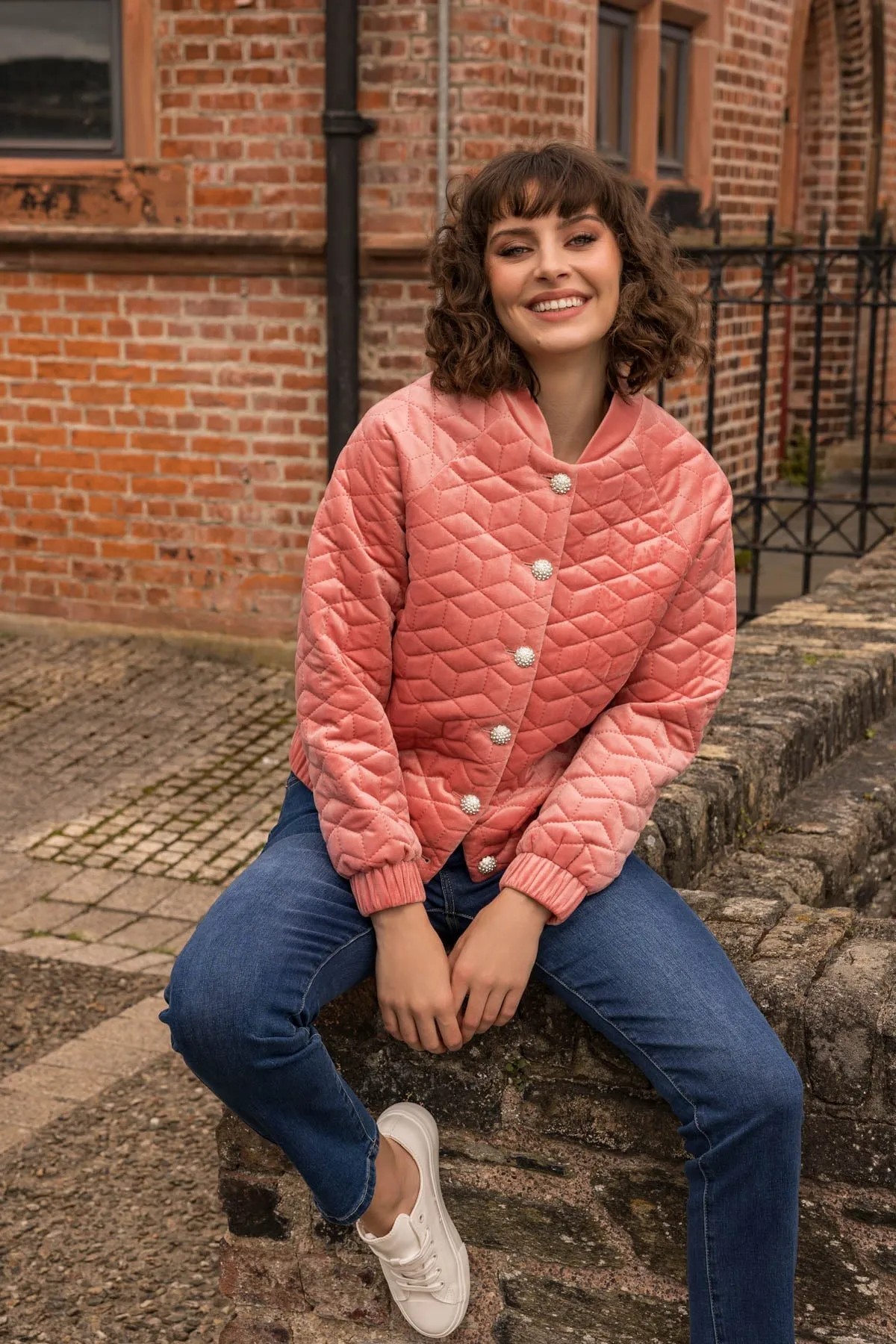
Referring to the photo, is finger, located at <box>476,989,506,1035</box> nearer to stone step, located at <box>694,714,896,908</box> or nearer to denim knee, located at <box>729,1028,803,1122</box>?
denim knee, located at <box>729,1028,803,1122</box>

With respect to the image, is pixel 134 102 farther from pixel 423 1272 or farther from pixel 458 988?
pixel 423 1272

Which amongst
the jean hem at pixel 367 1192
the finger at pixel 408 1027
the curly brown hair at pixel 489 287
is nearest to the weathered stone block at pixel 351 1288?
the jean hem at pixel 367 1192

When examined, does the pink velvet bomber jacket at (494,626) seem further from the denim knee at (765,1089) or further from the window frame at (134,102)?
the window frame at (134,102)

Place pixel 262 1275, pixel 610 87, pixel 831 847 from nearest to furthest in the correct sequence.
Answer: pixel 262 1275
pixel 831 847
pixel 610 87

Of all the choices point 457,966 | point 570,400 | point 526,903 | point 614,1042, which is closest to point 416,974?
point 457,966

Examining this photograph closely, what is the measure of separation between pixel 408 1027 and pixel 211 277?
5.05 meters

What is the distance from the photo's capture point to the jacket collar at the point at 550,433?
7.92ft

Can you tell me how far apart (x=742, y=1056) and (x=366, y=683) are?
0.74 metres

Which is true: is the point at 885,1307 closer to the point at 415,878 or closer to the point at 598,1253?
the point at 598,1253

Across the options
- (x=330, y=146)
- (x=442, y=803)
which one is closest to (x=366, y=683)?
(x=442, y=803)

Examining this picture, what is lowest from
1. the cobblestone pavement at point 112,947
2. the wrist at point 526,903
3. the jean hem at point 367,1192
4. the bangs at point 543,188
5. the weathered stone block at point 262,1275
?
the cobblestone pavement at point 112,947

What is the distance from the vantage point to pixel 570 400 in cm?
250

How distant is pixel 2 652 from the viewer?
713 cm

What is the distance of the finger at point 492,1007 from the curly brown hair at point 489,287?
87cm
